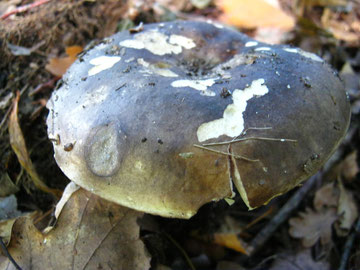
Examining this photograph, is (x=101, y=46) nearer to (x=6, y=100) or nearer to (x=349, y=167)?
(x=6, y=100)

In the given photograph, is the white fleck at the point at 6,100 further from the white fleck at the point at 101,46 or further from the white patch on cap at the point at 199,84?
the white patch on cap at the point at 199,84

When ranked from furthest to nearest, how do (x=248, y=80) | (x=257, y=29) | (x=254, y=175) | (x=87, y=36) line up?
(x=257, y=29), (x=87, y=36), (x=248, y=80), (x=254, y=175)

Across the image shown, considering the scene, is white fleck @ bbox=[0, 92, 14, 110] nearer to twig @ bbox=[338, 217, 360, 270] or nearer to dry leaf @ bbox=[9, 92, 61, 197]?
dry leaf @ bbox=[9, 92, 61, 197]

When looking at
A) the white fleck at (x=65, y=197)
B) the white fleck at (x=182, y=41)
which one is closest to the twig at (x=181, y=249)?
the white fleck at (x=65, y=197)

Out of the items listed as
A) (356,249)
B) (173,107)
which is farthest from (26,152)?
(356,249)

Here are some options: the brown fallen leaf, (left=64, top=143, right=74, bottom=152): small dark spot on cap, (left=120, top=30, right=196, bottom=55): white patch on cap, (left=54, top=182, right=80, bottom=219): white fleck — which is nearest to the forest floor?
the brown fallen leaf

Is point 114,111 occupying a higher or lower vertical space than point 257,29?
higher

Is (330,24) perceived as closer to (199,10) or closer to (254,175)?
(199,10)

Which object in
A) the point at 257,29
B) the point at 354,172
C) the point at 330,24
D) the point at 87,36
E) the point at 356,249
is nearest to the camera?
the point at 356,249
